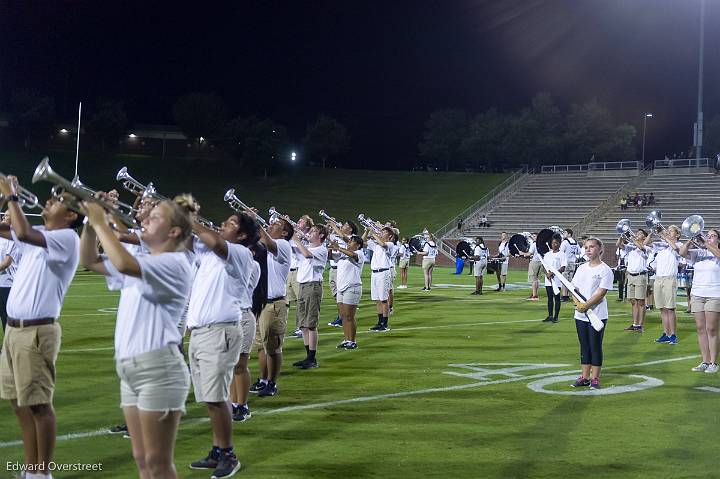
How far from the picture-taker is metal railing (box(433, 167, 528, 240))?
53344 millimetres

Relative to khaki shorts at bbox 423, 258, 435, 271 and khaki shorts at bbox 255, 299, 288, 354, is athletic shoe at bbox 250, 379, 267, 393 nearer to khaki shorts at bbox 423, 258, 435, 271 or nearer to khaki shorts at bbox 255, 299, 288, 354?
khaki shorts at bbox 255, 299, 288, 354

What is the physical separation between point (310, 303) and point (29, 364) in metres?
6.28

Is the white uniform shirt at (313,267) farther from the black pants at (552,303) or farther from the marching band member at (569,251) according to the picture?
the marching band member at (569,251)

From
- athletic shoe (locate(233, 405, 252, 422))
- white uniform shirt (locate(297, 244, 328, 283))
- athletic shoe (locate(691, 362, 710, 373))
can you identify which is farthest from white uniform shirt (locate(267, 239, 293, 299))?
athletic shoe (locate(691, 362, 710, 373))

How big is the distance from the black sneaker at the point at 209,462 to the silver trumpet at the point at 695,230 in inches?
323

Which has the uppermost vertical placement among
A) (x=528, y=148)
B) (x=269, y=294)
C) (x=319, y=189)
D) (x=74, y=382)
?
(x=528, y=148)

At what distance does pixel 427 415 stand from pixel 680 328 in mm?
10596

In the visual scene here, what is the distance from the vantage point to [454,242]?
5075 centimetres

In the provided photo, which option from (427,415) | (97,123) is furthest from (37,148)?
(427,415)

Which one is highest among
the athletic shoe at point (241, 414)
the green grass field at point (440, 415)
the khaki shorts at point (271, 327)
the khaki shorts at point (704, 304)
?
the khaki shorts at point (704, 304)

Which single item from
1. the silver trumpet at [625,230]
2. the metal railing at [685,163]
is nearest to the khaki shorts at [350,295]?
the silver trumpet at [625,230]

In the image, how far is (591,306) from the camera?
10.4 m

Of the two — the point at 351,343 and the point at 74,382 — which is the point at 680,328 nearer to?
the point at 351,343

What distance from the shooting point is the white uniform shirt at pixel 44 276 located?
19.9 feet
